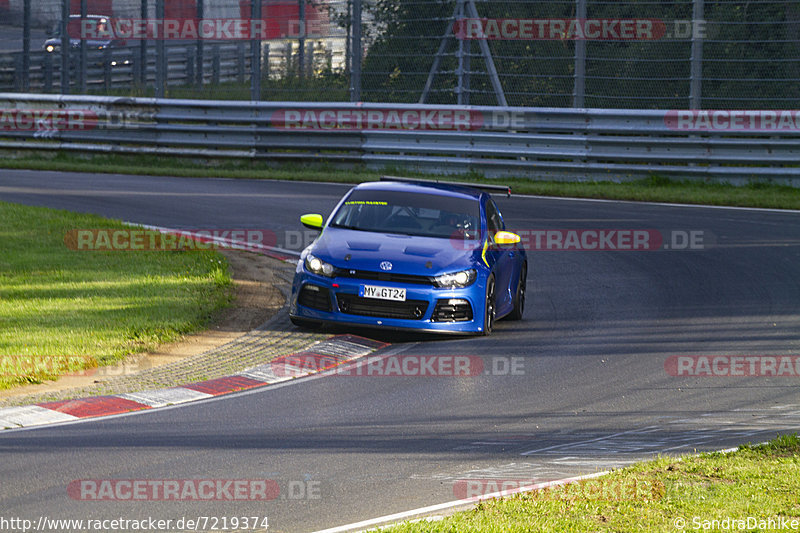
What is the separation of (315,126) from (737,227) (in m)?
9.40

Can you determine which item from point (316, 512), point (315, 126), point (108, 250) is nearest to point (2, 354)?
point (316, 512)

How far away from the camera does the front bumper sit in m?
10.5

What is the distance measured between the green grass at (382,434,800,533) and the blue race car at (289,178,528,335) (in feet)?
13.2

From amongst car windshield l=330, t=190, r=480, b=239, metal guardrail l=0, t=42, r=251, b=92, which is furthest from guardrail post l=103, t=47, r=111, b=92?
car windshield l=330, t=190, r=480, b=239

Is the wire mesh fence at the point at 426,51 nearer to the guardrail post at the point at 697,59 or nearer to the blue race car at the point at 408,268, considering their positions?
the guardrail post at the point at 697,59

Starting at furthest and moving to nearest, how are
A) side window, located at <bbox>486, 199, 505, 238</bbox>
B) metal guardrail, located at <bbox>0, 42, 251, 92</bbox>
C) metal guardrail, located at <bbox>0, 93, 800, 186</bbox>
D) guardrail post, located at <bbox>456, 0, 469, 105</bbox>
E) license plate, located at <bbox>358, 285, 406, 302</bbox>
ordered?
metal guardrail, located at <bbox>0, 42, 251, 92</bbox> < guardrail post, located at <bbox>456, 0, 469, 105</bbox> < metal guardrail, located at <bbox>0, 93, 800, 186</bbox> < side window, located at <bbox>486, 199, 505, 238</bbox> < license plate, located at <bbox>358, 285, 406, 302</bbox>

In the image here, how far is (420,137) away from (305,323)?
12.5m

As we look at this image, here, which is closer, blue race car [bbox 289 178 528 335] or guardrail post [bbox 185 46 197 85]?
blue race car [bbox 289 178 528 335]

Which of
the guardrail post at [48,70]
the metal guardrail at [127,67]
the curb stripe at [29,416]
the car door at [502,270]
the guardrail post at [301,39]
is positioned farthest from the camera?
the guardrail post at [48,70]

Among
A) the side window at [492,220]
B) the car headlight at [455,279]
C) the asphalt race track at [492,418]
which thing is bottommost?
the asphalt race track at [492,418]

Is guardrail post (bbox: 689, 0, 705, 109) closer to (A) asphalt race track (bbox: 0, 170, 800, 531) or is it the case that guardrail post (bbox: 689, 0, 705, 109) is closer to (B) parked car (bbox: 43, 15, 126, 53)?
(A) asphalt race track (bbox: 0, 170, 800, 531)

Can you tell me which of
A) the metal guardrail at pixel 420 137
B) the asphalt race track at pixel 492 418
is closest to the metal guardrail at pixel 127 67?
the metal guardrail at pixel 420 137

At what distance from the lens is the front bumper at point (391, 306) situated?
10.5 m

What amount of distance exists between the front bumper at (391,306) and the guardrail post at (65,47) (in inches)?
626
